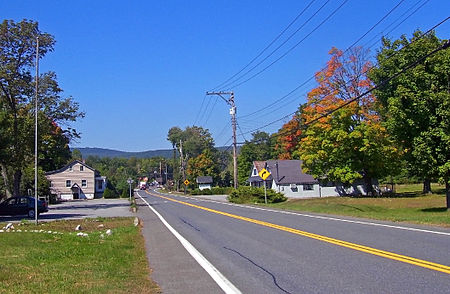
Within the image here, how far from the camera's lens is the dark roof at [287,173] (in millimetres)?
64625

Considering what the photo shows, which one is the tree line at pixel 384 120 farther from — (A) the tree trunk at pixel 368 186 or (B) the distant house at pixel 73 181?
(B) the distant house at pixel 73 181

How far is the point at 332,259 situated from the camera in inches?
397

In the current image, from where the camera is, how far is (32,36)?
40.6 meters

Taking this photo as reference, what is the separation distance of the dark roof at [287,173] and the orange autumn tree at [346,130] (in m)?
13.1

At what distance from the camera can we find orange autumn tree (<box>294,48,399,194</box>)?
47.9m

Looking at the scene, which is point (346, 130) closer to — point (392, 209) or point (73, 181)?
point (392, 209)

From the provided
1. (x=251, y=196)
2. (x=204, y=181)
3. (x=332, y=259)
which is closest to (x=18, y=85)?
(x=251, y=196)

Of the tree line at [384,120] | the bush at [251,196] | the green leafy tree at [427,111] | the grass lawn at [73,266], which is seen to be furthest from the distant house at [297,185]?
the grass lawn at [73,266]

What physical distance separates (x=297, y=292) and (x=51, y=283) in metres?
4.25

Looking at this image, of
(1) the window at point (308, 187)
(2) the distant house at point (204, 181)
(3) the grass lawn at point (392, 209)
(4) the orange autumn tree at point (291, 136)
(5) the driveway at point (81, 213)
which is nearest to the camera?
(3) the grass lawn at point (392, 209)

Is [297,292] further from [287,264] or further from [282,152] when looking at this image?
[282,152]

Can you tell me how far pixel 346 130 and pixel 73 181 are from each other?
56.5 meters

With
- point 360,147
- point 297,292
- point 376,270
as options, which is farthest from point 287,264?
point 360,147

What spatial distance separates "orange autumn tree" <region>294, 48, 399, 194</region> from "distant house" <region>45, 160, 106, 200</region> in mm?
51531
